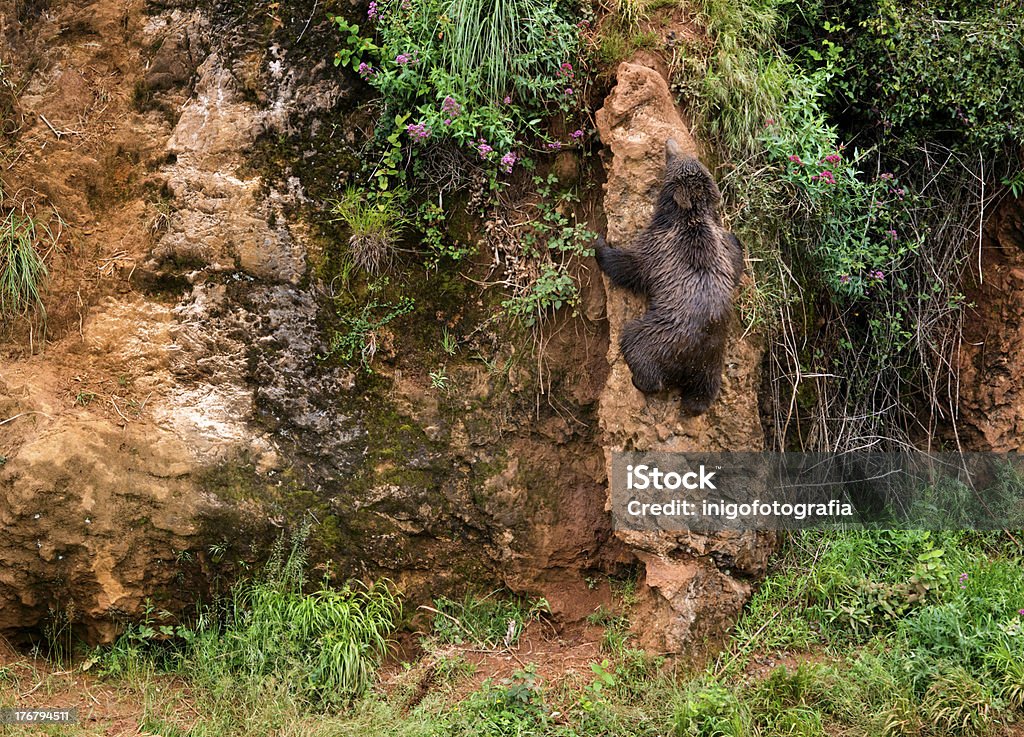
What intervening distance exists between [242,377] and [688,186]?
279 cm

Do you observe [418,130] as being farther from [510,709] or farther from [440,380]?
[510,709]

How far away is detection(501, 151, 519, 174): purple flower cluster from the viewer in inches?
204

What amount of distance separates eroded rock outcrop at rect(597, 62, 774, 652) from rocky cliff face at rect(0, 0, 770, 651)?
19 mm

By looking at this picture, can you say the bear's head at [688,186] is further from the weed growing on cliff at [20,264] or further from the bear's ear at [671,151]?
the weed growing on cliff at [20,264]

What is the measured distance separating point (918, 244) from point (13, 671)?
6.16 metres

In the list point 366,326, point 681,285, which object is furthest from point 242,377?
point 681,285

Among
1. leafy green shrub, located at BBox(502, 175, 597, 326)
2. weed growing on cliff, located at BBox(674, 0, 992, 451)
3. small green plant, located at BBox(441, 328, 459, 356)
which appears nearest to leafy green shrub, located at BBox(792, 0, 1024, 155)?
weed growing on cliff, located at BBox(674, 0, 992, 451)

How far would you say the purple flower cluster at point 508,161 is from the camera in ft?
17.0

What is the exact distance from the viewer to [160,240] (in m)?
5.37

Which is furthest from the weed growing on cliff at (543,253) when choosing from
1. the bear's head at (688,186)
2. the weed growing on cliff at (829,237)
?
the weed growing on cliff at (829,237)

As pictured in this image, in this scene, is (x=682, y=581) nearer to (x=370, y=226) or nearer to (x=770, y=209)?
(x=770, y=209)

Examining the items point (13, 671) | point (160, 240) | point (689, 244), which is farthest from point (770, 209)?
point (13, 671)

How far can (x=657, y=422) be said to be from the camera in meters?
5.05

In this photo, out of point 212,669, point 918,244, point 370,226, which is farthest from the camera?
point 918,244
